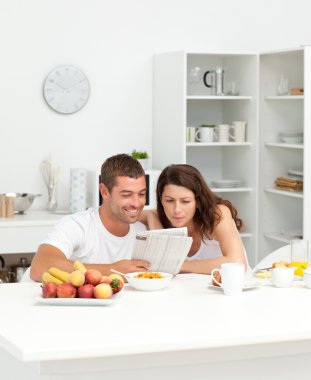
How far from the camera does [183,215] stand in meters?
3.56

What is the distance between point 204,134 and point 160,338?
139 inches

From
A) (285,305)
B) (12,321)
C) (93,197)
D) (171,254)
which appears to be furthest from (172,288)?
(93,197)

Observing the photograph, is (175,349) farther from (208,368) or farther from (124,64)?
(124,64)

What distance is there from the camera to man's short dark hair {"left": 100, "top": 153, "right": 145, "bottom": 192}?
3.50m

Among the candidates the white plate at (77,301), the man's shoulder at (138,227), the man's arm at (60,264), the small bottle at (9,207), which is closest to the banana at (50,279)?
the white plate at (77,301)

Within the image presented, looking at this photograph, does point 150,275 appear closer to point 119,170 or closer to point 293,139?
point 119,170

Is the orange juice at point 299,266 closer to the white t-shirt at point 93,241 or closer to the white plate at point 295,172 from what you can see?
the white t-shirt at point 93,241

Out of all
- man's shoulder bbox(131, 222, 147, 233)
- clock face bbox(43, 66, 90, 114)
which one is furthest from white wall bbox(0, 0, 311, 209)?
man's shoulder bbox(131, 222, 147, 233)

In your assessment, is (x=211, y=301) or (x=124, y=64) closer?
(x=211, y=301)

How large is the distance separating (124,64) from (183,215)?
96.4 inches

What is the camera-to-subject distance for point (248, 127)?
5852mm

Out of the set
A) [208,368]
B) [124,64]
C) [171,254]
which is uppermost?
[124,64]

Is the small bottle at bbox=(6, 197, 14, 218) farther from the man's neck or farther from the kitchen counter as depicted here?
the kitchen counter

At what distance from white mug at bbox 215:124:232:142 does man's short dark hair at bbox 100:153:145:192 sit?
7.47ft
